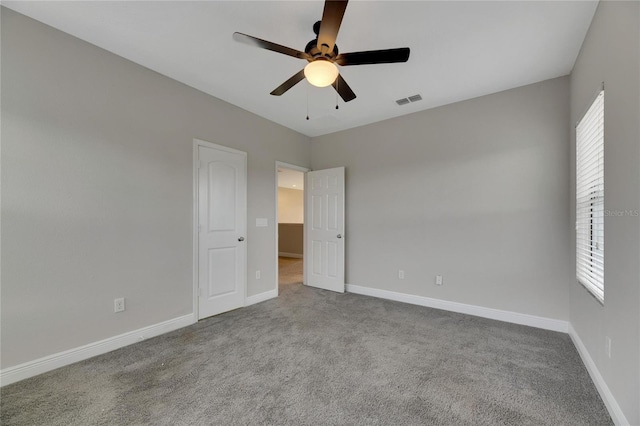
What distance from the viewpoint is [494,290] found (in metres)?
3.06

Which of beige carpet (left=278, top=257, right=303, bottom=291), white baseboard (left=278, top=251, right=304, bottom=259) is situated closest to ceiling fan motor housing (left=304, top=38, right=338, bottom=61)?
beige carpet (left=278, top=257, right=303, bottom=291)

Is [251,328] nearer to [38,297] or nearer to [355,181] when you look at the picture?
[38,297]

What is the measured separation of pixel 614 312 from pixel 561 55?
224cm

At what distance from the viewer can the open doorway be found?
484 cm

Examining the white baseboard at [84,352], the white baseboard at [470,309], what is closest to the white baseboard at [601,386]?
the white baseboard at [470,309]

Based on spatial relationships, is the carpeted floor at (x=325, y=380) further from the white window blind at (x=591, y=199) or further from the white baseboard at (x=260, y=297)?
the white window blind at (x=591, y=199)

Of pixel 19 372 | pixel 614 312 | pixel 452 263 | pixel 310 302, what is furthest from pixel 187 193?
pixel 614 312

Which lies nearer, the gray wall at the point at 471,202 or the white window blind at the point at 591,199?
the white window blind at the point at 591,199

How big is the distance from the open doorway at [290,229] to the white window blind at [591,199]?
11.2 feet

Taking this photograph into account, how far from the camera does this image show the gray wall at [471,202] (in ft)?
9.07

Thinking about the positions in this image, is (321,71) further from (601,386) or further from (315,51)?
(601,386)

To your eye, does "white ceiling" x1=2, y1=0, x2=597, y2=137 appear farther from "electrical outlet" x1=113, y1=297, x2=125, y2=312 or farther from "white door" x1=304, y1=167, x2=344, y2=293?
"electrical outlet" x1=113, y1=297, x2=125, y2=312

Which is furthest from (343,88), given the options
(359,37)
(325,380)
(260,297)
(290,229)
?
(290,229)

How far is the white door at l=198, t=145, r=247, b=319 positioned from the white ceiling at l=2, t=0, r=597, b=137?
2.95 ft
